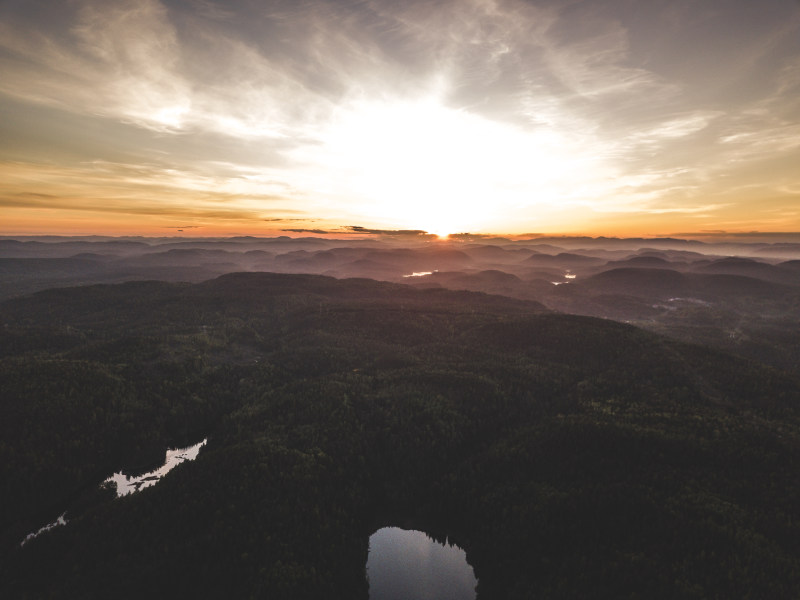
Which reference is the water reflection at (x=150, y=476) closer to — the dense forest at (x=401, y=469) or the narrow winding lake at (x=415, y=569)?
the dense forest at (x=401, y=469)

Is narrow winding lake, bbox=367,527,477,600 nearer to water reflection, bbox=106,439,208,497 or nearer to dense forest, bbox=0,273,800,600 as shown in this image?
dense forest, bbox=0,273,800,600

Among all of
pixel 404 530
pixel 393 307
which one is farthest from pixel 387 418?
pixel 393 307

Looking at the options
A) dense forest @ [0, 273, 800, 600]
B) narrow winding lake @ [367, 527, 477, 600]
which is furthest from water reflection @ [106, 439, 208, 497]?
narrow winding lake @ [367, 527, 477, 600]

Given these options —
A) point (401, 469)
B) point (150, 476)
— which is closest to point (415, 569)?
point (401, 469)

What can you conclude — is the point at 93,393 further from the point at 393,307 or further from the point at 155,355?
the point at 393,307

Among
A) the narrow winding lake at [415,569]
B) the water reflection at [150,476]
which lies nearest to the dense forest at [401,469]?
the narrow winding lake at [415,569]
